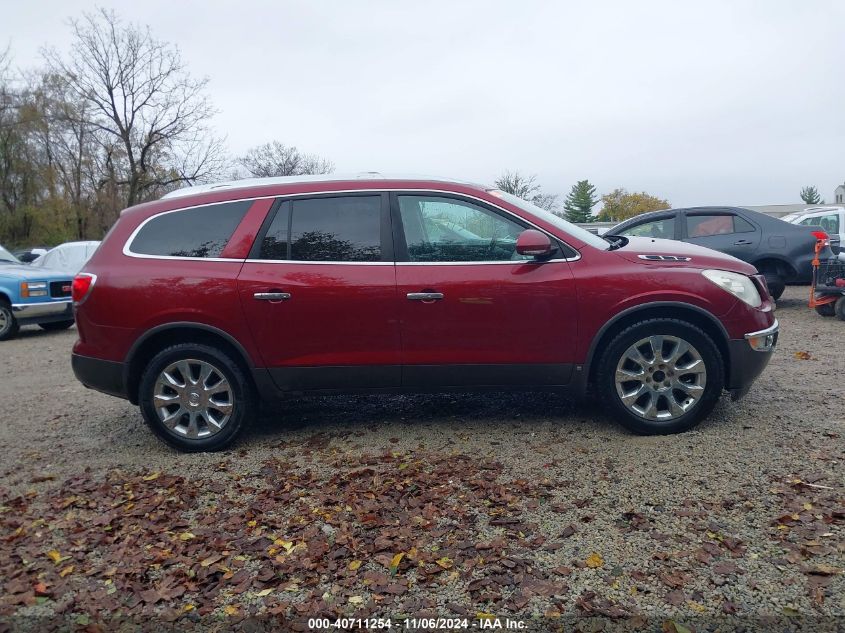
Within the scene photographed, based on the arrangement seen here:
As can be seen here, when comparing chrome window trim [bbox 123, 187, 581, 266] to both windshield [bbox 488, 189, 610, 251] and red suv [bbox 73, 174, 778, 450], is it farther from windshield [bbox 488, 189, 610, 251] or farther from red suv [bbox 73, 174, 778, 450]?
windshield [bbox 488, 189, 610, 251]

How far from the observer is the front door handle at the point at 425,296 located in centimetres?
441

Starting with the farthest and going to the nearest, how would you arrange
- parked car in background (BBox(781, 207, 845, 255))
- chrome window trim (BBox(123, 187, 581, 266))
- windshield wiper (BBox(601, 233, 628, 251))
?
parked car in background (BBox(781, 207, 845, 255)) < windshield wiper (BBox(601, 233, 628, 251)) < chrome window trim (BBox(123, 187, 581, 266))

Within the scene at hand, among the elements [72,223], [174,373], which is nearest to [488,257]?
[174,373]

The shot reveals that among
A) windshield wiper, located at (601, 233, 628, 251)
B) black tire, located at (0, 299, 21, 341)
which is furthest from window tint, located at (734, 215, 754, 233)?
black tire, located at (0, 299, 21, 341)

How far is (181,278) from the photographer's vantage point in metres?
4.52

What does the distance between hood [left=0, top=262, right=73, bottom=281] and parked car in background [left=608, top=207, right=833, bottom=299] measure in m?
9.45

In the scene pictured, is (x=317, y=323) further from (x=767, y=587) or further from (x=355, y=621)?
(x=767, y=587)

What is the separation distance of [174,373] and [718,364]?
3786mm

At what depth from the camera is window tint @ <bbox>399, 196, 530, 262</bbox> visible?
4496 millimetres

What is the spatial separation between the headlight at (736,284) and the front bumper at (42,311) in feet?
33.8

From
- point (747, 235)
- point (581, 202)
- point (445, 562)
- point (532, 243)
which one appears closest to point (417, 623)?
point (445, 562)

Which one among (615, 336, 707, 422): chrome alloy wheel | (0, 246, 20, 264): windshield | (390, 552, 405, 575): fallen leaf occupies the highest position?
(0, 246, 20, 264): windshield

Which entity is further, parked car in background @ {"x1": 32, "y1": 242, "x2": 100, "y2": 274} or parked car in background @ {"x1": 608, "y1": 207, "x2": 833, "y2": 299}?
parked car in background @ {"x1": 32, "y1": 242, "x2": 100, "y2": 274}

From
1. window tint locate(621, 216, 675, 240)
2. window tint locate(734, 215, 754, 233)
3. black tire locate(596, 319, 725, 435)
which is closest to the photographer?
black tire locate(596, 319, 725, 435)
